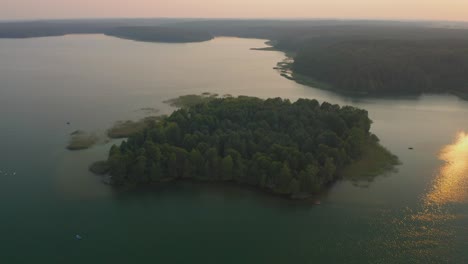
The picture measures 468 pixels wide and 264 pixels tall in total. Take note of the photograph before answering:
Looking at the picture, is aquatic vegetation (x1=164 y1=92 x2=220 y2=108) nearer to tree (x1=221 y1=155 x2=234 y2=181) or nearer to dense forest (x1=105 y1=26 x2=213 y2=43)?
tree (x1=221 y1=155 x2=234 y2=181)

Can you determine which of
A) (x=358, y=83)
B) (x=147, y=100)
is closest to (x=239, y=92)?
Answer: (x=147, y=100)

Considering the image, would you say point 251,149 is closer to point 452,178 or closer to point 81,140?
point 452,178

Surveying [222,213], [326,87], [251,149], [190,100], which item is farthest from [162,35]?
[222,213]

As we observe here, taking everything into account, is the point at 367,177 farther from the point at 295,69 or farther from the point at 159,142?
the point at 295,69

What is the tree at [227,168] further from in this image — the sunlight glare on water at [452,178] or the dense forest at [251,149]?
the sunlight glare on water at [452,178]

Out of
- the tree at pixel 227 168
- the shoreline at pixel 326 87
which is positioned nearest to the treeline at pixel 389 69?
the shoreline at pixel 326 87
